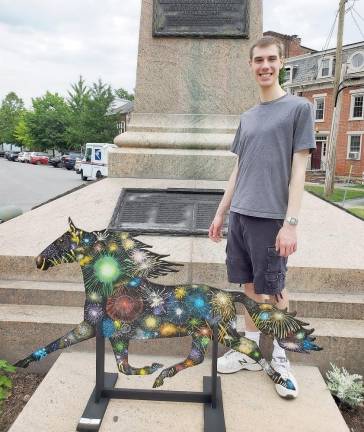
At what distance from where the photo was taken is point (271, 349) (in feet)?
9.91

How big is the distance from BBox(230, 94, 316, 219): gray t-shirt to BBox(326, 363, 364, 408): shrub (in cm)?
124

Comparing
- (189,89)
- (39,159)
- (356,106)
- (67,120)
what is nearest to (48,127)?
(67,120)

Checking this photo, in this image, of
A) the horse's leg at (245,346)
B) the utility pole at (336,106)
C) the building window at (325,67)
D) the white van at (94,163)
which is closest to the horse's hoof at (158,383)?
the horse's leg at (245,346)

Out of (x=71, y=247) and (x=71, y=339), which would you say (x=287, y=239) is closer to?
(x=71, y=247)

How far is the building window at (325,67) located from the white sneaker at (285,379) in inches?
1255

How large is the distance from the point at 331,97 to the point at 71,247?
31298mm

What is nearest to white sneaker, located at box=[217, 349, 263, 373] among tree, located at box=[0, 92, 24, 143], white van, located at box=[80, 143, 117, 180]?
white van, located at box=[80, 143, 117, 180]

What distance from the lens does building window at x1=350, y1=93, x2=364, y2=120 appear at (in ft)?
92.9

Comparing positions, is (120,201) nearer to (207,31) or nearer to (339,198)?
(207,31)

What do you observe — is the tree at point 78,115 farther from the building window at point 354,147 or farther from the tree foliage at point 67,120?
the building window at point 354,147

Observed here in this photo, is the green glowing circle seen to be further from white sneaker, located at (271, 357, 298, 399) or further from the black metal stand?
white sneaker, located at (271, 357, 298, 399)

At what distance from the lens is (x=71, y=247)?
7.94ft

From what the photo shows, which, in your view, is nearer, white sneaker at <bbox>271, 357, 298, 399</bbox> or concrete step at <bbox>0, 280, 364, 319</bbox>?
white sneaker at <bbox>271, 357, 298, 399</bbox>

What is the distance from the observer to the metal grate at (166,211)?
386 cm
